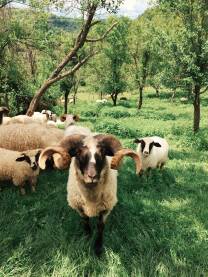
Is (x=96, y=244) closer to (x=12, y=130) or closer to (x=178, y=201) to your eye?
(x=178, y=201)

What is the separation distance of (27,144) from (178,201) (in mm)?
4711

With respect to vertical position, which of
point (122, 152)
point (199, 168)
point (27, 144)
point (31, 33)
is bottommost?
point (199, 168)

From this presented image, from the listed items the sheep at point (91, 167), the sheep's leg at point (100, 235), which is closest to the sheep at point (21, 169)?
the sheep at point (91, 167)

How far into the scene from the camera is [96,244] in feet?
25.1

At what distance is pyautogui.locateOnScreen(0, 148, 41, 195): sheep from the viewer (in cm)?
1029

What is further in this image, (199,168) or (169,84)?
(169,84)

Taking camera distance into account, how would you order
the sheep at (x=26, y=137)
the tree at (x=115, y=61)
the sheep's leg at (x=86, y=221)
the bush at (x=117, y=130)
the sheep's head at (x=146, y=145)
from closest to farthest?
the sheep's leg at (x=86, y=221)
the sheep at (x=26, y=137)
the sheep's head at (x=146, y=145)
the bush at (x=117, y=130)
the tree at (x=115, y=61)

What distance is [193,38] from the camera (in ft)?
65.2

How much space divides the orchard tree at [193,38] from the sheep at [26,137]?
392 inches

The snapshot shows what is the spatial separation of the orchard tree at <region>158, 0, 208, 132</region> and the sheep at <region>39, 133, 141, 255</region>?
43.1 ft

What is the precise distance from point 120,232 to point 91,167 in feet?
7.75

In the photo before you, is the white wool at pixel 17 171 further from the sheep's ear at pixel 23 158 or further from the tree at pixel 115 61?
the tree at pixel 115 61

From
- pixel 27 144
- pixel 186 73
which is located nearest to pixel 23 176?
pixel 27 144

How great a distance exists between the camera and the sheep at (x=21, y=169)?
10289 millimetres
